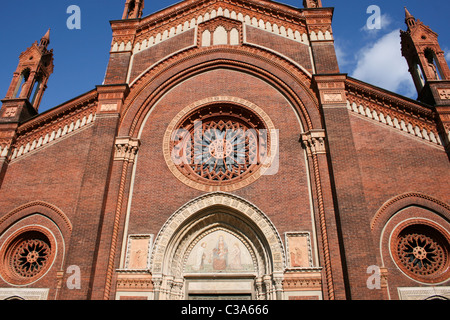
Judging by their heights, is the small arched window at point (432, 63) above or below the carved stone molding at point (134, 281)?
above

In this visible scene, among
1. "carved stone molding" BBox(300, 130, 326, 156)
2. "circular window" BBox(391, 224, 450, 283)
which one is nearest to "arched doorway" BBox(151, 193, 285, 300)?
"carved stone molding" BBox(300, 130, 326, 156)

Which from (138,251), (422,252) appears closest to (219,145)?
(138,251)

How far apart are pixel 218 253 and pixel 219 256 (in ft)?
0.38

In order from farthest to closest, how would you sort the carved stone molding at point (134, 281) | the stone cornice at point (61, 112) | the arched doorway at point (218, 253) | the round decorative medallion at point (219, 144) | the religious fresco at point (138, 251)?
1. the stone cornice at point (61, 112)
2. the round decorative medallion at point (219, 144)
3. the religious fresco at point (138, 251)
4. the arched doorway at point (218, 253)
5. the carved stone molding at point (134, 281)

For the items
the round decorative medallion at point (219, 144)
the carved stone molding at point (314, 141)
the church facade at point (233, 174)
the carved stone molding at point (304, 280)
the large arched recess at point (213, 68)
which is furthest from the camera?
the large arched recess at point (213, 68)

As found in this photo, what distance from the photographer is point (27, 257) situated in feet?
42.3

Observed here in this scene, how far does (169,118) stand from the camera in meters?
14.8

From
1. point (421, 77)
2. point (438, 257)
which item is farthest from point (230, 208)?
point (421, 77)

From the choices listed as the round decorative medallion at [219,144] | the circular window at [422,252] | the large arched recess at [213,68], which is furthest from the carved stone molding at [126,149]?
the circular window at [422,252]

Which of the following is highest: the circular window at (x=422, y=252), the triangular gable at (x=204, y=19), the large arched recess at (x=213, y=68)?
the triangular gable at (x=204, y=19)

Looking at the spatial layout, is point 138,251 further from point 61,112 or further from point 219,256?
point 61,112

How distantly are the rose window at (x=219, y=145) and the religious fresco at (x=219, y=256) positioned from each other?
204cm

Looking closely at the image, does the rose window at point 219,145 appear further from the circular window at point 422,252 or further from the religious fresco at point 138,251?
the circular window at point 422,252

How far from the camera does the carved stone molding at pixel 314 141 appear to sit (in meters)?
12.9
